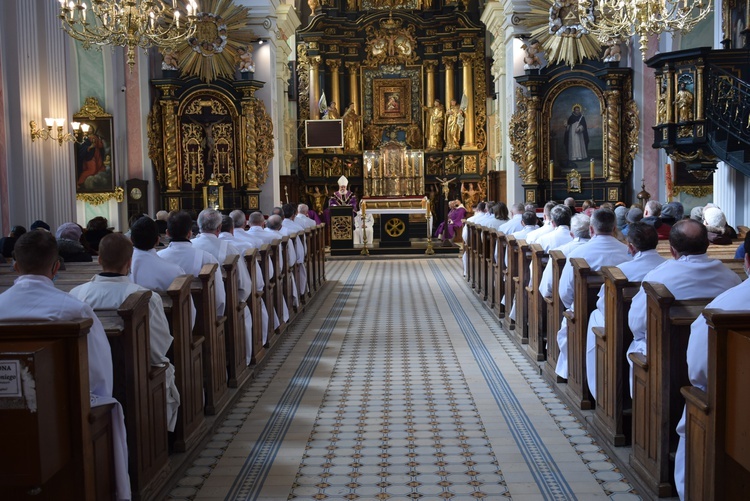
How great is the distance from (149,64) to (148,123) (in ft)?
4.59

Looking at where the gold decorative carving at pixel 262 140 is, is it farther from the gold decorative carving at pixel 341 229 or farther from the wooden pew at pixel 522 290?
the wooden pew at pixel 522 290

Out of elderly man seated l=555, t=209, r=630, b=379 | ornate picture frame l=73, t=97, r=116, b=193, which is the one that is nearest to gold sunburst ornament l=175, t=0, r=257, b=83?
ornate picture frame l=73, t=97, r=116, b=193

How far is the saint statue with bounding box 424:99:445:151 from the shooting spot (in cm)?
2294

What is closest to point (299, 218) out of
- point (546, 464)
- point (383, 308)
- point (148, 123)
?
point (383, 308)

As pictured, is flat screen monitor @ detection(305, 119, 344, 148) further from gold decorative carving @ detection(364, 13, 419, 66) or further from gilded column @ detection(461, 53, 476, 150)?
gilded column @ detection(461, 53, 476, 150)

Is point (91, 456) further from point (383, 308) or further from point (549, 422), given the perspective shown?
point (383, 308)

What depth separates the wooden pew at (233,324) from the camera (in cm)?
611

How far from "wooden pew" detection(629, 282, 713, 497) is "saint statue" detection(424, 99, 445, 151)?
761 inches

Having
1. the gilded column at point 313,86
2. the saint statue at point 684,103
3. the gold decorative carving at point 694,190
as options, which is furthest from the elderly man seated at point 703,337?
the gilded column at point 313,86

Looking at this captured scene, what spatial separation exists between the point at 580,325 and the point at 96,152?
42.0ft

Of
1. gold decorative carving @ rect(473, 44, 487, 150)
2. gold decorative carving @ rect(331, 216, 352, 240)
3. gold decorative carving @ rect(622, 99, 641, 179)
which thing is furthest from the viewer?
gold decorative carving @ rect(473, 44, 487, 150)

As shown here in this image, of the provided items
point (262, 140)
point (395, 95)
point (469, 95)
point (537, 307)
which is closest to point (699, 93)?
point (537, 307)

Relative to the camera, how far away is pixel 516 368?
7004 mm

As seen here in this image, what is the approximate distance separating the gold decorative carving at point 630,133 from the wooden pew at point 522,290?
9.94 meters
